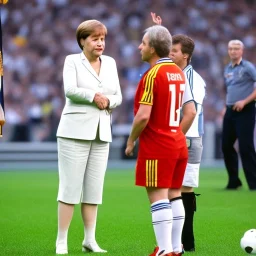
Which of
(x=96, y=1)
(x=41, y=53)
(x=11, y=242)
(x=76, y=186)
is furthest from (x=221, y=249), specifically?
(x=96, y=1)


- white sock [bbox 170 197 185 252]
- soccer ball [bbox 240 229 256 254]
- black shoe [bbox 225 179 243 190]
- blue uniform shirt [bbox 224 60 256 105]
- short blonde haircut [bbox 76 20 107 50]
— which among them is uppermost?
short blonde haircut [bbox 76 20 107 50]

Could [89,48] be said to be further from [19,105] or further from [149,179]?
[19,105]

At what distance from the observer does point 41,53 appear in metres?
27.8

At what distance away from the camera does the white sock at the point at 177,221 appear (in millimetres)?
7262

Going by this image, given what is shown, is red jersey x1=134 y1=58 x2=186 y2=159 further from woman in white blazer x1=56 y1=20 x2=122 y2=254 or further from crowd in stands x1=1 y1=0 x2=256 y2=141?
crowd in stands x1=1 y1=0 x2=256 y2=141

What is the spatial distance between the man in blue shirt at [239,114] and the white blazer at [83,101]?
645cm

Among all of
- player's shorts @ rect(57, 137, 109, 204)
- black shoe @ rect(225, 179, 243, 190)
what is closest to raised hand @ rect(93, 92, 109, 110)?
player's shorts @ rect(57, 137, 109, 204)

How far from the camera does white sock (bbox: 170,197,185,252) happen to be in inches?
286

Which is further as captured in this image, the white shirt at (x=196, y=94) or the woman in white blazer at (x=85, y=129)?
the white shirt at (x=196, y=94)

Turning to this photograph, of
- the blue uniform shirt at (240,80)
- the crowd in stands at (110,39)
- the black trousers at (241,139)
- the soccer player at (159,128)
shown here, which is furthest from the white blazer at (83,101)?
the crowd in stands at (110,39)

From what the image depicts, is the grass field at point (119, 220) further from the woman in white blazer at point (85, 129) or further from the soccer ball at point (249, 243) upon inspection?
the woman in white blazer at point (85, 129)

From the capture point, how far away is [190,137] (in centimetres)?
804

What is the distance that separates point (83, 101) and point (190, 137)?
3.49ft

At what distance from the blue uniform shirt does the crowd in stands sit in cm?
1027
